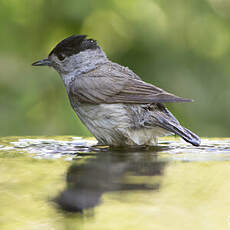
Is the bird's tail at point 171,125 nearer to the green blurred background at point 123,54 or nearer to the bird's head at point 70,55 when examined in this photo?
the bird's head at point 70,55

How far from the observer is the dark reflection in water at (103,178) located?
6.36 feet

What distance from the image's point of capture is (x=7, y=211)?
180 centimetres

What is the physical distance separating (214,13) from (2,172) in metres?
4.46

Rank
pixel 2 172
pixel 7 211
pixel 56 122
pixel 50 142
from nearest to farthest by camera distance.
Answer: pixel 7 211, pixel 2 172, pixel 50 142, pixel 56 122

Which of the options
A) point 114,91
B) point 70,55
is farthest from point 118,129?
point 70,55

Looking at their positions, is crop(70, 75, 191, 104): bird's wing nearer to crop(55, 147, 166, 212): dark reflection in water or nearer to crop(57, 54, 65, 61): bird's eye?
crop(57, 54, 65, 61): bird's eye

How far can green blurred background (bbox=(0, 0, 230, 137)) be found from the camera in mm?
5922

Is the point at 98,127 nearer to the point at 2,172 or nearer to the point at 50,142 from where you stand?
the point at 50,142

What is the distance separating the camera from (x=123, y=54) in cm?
608

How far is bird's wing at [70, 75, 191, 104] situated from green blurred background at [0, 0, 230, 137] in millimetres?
1262

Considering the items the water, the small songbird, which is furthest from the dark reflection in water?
the small songbird

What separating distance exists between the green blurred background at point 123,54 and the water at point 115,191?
109 inches

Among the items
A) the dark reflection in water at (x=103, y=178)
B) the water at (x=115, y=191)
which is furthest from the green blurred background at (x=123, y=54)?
the dark reflection in water at (x=103, y=178)

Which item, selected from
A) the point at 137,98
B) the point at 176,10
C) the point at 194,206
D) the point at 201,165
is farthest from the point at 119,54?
the point at 194,206
